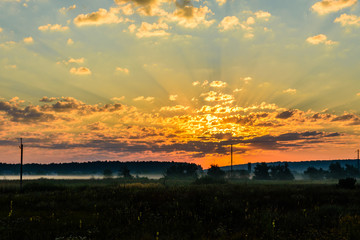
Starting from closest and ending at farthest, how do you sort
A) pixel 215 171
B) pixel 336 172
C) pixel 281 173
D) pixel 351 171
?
pixel 215 171
pixel 281 173
pixel 351 171
pixel 336 172

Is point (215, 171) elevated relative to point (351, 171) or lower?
elevated

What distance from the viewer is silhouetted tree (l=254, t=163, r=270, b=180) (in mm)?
117450

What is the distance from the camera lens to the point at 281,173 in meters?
118

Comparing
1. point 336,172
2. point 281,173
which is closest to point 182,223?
point 281,173

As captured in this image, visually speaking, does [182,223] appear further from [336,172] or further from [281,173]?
[336,172]

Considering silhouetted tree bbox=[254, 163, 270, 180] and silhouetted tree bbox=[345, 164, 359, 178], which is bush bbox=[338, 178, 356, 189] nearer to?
silhouetted tree bbox=[254, 163, 270, 180]

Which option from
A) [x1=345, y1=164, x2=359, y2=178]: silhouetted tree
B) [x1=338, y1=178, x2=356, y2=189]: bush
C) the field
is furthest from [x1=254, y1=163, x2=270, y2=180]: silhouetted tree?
the field

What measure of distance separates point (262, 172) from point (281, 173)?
761cm

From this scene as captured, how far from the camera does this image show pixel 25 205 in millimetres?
23375

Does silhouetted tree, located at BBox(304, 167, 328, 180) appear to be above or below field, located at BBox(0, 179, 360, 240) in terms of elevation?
below

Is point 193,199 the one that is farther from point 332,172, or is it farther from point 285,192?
point 332,172

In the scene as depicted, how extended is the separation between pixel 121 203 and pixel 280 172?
10725 cm

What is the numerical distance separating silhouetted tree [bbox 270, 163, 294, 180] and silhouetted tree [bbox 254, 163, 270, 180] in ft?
8.15

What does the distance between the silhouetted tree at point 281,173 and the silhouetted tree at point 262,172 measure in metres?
2.48
